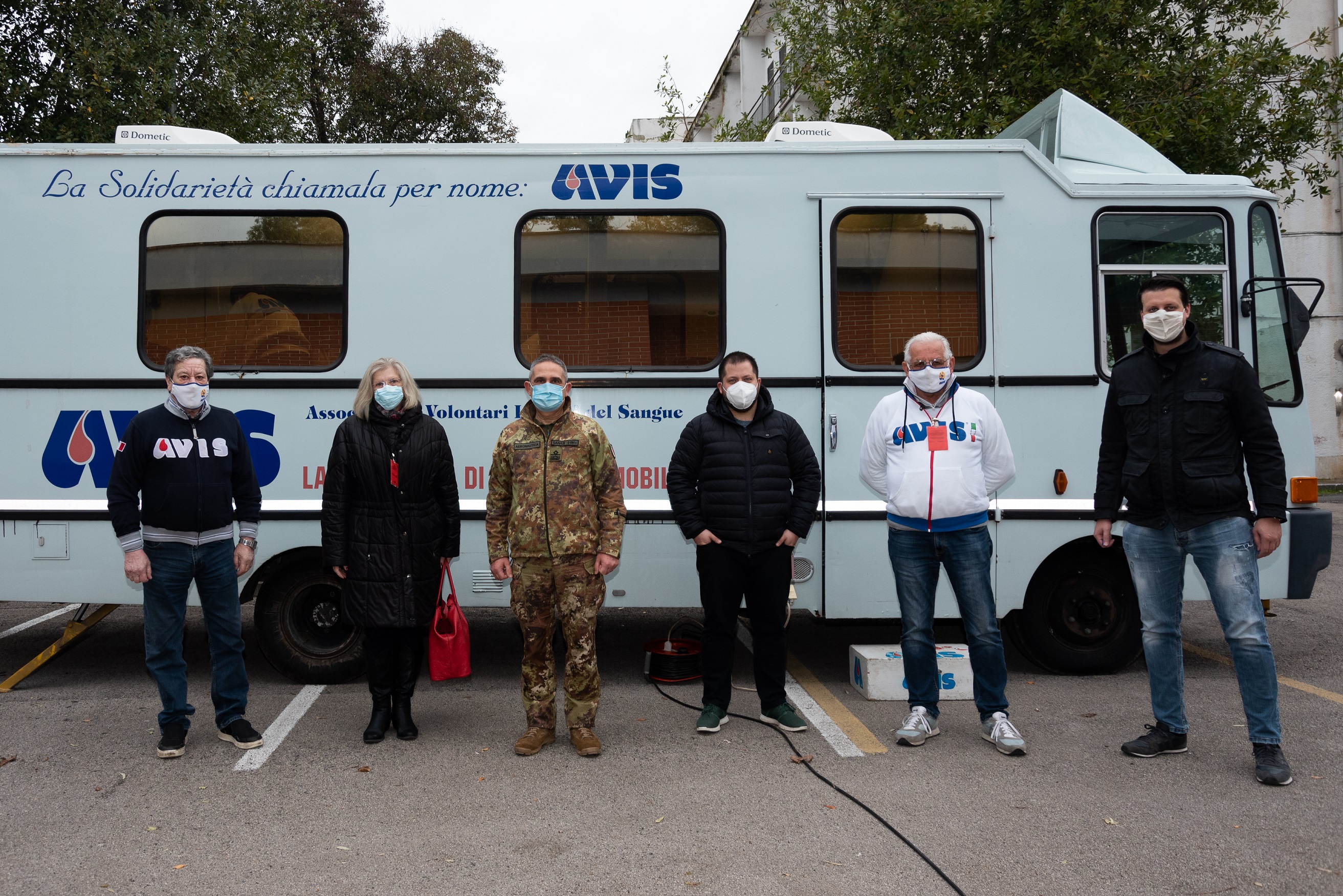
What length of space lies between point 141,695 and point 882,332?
4.62 meters

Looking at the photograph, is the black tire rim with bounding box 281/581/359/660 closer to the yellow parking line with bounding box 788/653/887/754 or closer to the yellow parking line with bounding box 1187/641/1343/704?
the yellow parking line with bounding box 788/653/887/754

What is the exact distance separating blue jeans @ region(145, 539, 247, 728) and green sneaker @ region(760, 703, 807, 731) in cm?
251

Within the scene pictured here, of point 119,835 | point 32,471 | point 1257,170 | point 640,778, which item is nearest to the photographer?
point 119,835

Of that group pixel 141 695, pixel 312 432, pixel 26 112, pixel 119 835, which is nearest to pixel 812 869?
pixel 119 835

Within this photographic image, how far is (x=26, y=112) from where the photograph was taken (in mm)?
10625

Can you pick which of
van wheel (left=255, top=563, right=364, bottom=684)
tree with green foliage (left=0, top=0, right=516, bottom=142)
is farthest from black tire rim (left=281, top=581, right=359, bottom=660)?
tree with green foliage (left=0, top=0, right=516, bottom=142)

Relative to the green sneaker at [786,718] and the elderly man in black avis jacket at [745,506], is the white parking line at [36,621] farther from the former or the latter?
the green sneaker at [786,718]

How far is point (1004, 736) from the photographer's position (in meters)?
4.31

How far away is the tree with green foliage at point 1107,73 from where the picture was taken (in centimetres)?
1002

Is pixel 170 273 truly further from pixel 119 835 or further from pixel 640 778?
pixel 640 778

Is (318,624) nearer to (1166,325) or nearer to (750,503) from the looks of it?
(750,503)

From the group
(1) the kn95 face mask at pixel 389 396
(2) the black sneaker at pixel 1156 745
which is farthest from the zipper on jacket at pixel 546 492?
(2) the black sneaker at pixel 1156 745

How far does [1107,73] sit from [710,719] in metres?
→ 8.89

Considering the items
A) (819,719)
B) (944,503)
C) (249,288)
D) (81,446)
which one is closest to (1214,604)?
(944,503)
